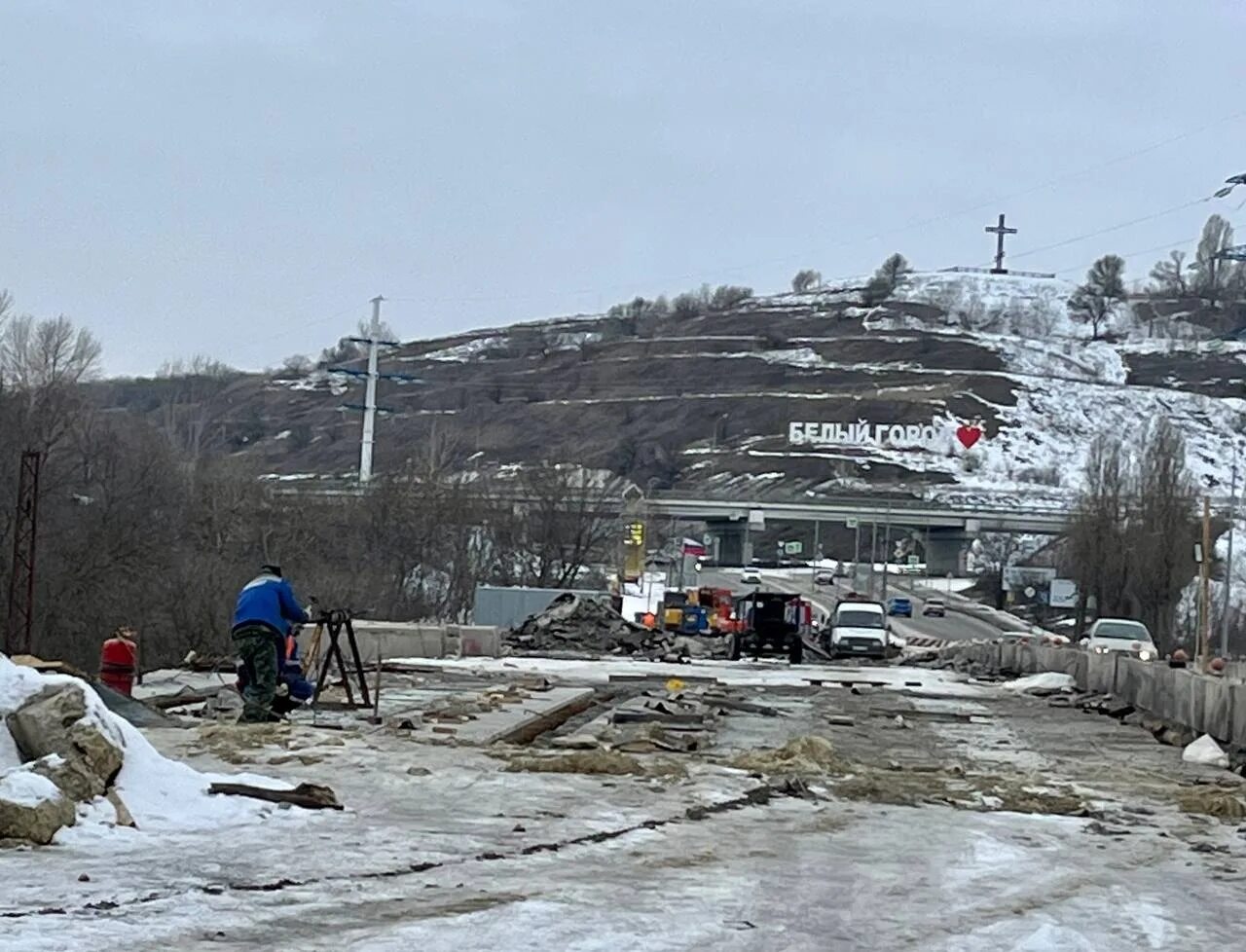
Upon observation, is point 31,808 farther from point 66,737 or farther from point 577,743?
point 577,743

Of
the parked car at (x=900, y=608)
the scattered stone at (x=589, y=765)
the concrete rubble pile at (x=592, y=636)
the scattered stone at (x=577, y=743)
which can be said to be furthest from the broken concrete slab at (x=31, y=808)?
the parked car at (x=900, y=608)

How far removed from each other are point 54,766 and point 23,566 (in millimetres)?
51538

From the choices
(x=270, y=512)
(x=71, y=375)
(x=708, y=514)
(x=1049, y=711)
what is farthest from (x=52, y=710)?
(x=708, y=514)

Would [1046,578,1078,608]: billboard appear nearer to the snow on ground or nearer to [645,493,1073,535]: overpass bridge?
[645,493,1073,535]: overpass bridge

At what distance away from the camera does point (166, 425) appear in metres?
125

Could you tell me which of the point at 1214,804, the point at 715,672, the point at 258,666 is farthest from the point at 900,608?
the point at 1214,804

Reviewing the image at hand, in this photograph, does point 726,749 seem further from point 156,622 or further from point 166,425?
point 166,425

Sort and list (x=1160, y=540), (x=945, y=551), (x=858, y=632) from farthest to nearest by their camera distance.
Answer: (x=945, y=551) < (x=1160, y=540) < (x=858, y=632)

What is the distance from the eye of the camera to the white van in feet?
200

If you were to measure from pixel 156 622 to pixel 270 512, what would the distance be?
78.8ft

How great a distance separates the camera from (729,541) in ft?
481

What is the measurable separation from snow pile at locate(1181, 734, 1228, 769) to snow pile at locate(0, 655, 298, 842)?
1287 centimetres

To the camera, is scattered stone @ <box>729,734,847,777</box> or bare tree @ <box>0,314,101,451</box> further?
bare tree @ <box>0,314,101,451</box>

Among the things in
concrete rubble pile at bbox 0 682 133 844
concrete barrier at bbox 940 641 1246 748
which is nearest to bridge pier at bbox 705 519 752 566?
concrete barrier at bbox 940 641 1246 748
